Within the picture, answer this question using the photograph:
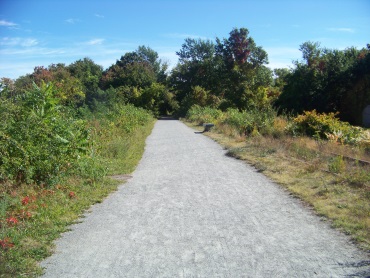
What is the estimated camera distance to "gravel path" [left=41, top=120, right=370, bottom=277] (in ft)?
14.4

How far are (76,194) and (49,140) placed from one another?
1.34 m

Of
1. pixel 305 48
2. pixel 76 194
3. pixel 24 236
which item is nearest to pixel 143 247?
pixel 24 236

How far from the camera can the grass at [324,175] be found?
5961 millimetres

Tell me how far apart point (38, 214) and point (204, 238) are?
2933 mm

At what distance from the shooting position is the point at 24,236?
17.5ft

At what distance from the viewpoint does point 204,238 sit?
5.41m

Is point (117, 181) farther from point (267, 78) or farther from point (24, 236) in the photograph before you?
point (267, 78)

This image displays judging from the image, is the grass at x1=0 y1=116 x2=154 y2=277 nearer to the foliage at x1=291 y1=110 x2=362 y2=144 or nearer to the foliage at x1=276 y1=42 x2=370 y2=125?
the foliage at x1=291 y1=110 x2=362 y2=144

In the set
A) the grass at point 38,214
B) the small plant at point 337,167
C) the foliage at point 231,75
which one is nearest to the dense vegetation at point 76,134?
the grass at point 38,214

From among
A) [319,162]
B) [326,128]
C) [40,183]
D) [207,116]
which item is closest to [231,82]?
[207,116]

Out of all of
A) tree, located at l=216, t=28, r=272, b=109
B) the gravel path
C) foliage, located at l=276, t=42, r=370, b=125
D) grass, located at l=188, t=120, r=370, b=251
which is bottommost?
the gravel path

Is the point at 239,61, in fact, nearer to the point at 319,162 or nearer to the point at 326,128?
the point at 326,128

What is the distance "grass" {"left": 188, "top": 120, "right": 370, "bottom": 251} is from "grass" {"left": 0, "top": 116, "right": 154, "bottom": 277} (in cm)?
440

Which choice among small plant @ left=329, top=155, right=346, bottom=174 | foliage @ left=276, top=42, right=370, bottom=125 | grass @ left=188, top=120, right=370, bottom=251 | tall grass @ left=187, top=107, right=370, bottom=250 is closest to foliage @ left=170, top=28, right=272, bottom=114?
foliage @ left=276, top=42, right=370, bottom=125
